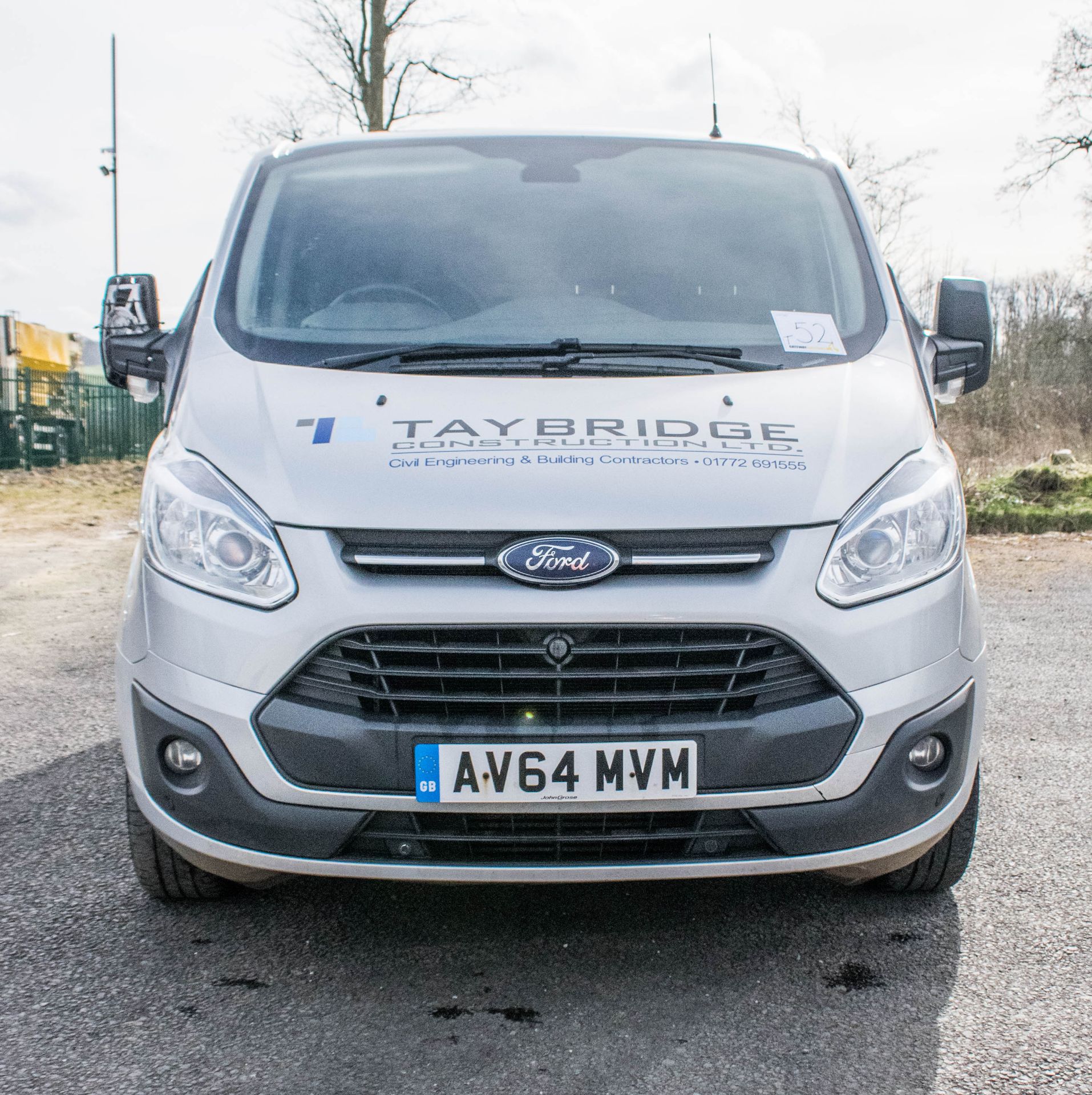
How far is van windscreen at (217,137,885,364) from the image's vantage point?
3.15 meters

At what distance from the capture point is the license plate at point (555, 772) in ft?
7.68

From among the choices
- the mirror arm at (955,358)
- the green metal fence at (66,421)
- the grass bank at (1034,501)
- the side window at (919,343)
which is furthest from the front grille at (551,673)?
the green metal fence at (66,421)

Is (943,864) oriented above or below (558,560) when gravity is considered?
below

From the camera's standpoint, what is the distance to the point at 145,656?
8.34 feet

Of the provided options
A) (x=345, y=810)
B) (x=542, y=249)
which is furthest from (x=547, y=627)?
(x=542, y=249)

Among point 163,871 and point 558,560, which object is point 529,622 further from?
point 163,871

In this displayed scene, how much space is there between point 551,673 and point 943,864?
3.96 feet

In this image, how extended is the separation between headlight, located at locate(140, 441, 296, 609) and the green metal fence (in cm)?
1558

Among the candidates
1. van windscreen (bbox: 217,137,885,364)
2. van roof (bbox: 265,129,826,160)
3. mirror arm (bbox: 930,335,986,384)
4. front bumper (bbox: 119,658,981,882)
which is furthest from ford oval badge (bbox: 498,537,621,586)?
van roof (bbox: 265,129,826,160)

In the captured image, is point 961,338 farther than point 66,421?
No

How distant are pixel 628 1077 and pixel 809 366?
1641 mm

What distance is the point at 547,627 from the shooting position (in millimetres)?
2346

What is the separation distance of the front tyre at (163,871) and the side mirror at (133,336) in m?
1.25

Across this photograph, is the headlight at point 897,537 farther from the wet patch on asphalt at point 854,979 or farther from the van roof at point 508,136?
the van roof at point 508,136
